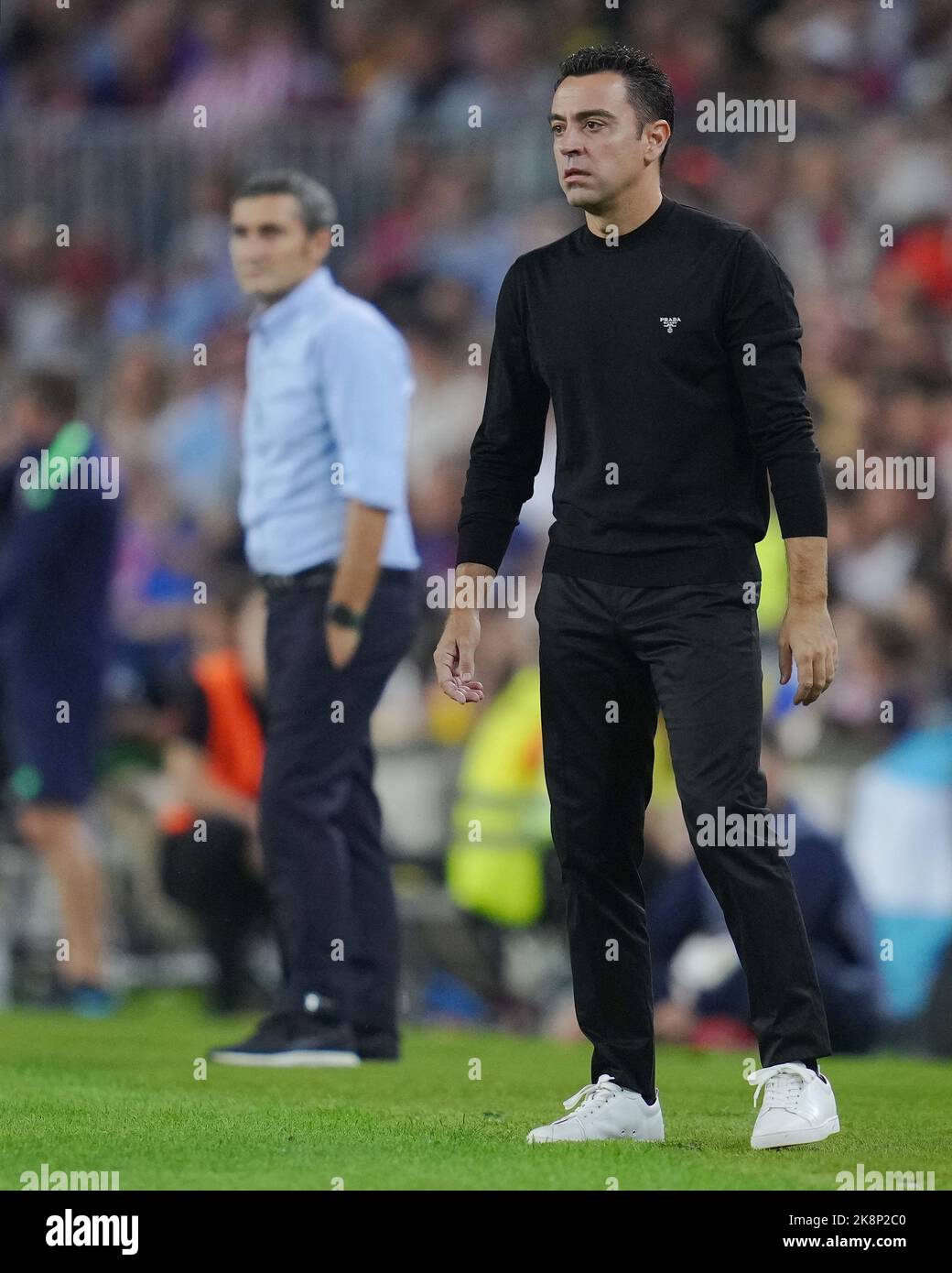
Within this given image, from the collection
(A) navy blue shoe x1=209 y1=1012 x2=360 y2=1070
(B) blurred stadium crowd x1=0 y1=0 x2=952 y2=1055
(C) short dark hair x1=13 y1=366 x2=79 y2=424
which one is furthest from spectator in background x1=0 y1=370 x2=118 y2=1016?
(A) navy blue shoe x1=209 y1=1012 x2=360 y2=1070

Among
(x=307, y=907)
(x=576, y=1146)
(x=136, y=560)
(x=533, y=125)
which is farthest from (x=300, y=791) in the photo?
(x=533, y=125)

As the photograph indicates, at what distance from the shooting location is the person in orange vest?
8539 millimetres

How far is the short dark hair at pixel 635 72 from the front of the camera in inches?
179

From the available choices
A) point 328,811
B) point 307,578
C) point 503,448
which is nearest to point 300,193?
point 307,578

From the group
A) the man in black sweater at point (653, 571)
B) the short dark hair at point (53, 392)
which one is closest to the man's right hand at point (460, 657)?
the man in black sweater at point (653, 571)

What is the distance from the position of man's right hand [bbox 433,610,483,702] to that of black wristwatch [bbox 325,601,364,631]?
1.46 metres

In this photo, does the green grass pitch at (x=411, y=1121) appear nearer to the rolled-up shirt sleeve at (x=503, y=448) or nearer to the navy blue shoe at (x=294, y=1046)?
the navy blue shoe at (x=294, y=1046)

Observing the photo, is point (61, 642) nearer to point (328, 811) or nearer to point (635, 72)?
point (328, 811)

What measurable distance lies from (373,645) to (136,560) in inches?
193

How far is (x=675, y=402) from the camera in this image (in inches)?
175

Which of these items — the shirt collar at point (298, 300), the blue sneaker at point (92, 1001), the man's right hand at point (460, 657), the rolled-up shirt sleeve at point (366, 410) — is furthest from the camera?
the blue sneaker at point (92, 1001)

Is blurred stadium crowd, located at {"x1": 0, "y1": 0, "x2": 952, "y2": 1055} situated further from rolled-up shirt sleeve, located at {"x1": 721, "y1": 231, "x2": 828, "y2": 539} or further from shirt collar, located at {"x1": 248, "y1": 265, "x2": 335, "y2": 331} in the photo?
rolled-up shirt sleeve, located at {"x1": 721, "y1": 231, "x2": 828, "y2": 539}

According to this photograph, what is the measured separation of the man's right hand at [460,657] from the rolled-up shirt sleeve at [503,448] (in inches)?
5.8

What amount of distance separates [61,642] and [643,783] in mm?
4354
